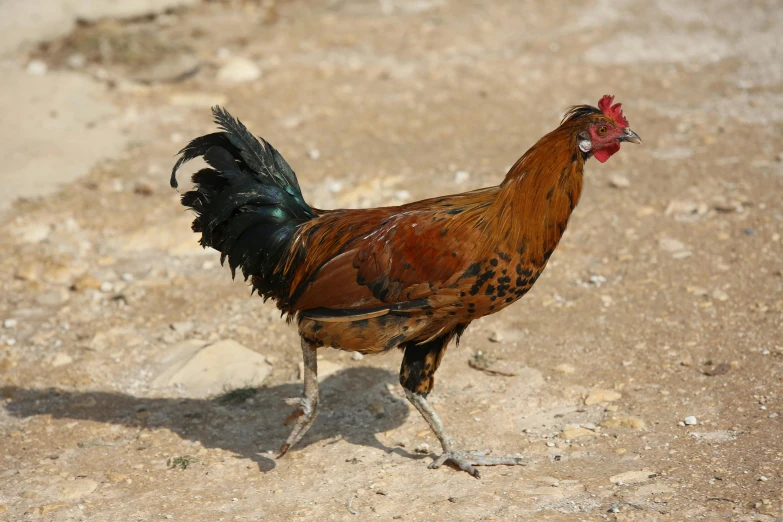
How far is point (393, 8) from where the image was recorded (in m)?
13.0

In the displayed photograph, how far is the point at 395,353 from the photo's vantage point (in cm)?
664

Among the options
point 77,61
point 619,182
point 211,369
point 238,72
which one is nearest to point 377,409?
point 211,369

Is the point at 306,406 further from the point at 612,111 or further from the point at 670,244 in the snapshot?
the point at 670,244

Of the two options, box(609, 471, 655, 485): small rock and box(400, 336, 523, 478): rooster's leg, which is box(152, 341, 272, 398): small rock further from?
box(609, 471, 655, 485): small rock

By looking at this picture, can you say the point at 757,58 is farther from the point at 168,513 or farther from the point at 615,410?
the point at 168,513

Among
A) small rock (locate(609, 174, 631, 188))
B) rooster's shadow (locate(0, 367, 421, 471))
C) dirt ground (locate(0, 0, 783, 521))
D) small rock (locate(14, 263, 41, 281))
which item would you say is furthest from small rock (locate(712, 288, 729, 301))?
small rock (locate(14, 263, 41, 281))

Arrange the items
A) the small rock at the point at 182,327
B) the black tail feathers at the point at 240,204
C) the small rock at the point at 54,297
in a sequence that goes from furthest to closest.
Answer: the small rock at the point at 54,297, the small rock at the point at 182,327, the black tail feathers at the point at 240,204

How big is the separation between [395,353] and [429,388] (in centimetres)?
139

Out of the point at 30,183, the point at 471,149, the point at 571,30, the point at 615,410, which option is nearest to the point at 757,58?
the point at 571,30

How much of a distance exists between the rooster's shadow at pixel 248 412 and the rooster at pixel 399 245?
1.27 ft

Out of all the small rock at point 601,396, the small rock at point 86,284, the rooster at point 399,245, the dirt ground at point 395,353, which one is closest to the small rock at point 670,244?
the dirt ground at point 395,353

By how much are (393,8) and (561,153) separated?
887cm

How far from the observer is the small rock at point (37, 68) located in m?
11.1

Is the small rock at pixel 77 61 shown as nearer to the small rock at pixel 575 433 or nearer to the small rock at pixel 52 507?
the small rock at pixel 52 507
